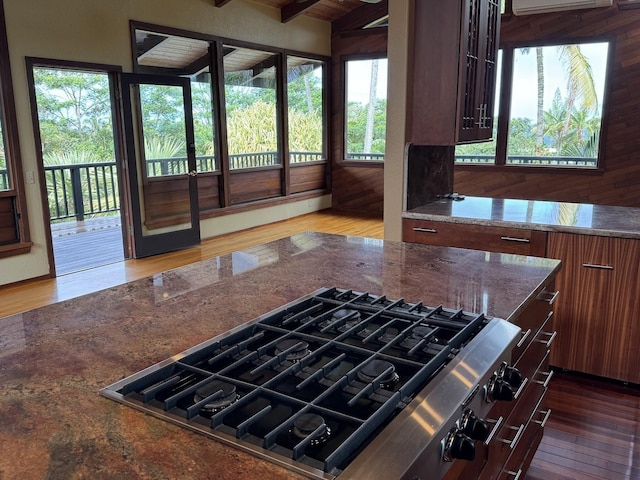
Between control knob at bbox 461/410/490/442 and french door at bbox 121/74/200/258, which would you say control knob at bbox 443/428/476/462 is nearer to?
control knob at bbox 461/410/490/442

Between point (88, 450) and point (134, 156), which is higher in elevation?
point (134, 156)

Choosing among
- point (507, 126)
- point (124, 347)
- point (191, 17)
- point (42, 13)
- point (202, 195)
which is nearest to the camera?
point (124, 347)

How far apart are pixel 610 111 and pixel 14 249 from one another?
6.84m

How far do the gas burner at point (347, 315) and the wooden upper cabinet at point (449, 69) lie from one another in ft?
6.59

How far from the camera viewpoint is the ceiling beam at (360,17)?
777 centimetres

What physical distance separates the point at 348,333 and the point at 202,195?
5.65 m

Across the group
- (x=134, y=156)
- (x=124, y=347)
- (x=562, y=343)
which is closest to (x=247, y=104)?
(x=134, y=156)

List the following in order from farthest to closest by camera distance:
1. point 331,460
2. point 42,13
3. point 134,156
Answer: point 134,156
point 42,13
point 331,460

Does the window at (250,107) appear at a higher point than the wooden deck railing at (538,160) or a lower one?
higher

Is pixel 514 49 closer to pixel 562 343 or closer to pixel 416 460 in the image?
pixel 562 343

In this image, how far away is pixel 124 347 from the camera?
1.26m

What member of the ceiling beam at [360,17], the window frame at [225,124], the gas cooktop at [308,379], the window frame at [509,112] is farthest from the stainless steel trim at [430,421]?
the ceiling beam at [360,17]

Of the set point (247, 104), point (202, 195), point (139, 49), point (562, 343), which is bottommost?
point (562, 343)

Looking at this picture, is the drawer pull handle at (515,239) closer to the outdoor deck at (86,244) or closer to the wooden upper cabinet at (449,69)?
the wooden upper cabinet at (449,69)
